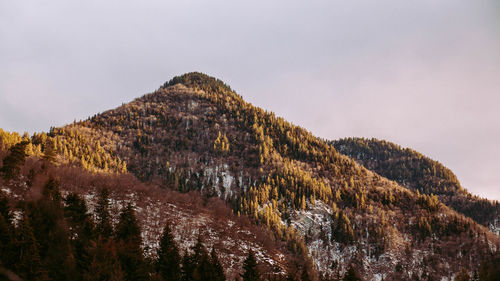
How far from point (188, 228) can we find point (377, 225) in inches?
5290

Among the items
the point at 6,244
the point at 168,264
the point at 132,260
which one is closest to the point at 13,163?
the point at 6,244

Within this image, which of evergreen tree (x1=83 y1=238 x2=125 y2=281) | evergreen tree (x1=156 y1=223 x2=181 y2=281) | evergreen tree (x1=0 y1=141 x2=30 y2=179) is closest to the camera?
evergreen tree (x1=83 y1=238 x2=125 y2=281)

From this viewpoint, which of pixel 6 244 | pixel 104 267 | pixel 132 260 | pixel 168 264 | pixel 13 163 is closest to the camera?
pixel 104 267

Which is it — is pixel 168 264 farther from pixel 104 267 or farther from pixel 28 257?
pixel 28 257

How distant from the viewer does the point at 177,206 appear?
5177 inches

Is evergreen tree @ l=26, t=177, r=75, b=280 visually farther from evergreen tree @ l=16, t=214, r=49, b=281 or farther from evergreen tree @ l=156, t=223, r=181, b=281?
evergreen tree @ l=156, t=223, r=181, b=281

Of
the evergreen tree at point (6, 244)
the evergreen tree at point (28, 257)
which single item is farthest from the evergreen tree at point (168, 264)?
the evergreen tree at point (6, 244)

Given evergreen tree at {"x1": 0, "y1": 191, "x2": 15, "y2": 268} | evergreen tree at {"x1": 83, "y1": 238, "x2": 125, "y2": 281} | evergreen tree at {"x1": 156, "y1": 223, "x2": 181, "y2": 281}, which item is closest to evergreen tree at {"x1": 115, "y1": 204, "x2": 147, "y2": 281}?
evergreen tree at {"x1": 83, "y1": 238, "x2": 125, "y2": 281}

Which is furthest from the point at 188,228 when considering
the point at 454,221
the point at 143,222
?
the point at 454,221

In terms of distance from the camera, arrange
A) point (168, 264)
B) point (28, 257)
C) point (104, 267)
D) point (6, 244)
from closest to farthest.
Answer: point (104, 267) < point (28, 257) < point (6, 244) < point (168, 264)

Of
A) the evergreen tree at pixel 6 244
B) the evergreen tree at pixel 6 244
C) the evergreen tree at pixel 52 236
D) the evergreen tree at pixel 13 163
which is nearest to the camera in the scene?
the evergreen tree at pixel 6 244

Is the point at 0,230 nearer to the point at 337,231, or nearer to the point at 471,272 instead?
the point at 337,231

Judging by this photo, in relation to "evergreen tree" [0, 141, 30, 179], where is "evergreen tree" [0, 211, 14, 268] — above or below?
below

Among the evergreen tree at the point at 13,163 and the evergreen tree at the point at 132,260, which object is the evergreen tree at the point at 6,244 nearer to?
the evergreen tree at the point at 132,260
